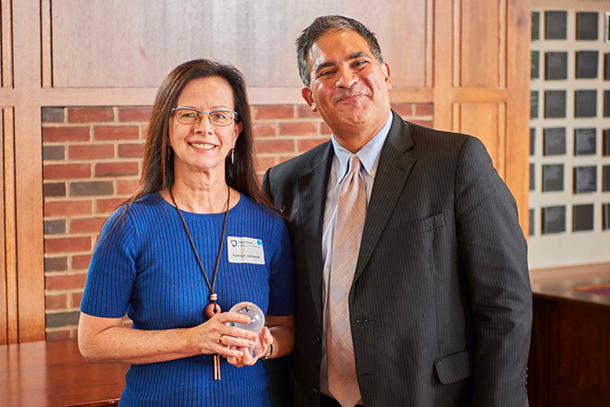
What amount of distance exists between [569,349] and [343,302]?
2175 mm

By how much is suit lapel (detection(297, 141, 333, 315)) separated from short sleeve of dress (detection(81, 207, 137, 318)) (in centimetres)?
53

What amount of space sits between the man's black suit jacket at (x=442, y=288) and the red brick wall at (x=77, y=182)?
1.61 m

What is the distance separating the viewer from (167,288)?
5.52ft

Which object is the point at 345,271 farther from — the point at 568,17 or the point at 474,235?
the point at 568,17

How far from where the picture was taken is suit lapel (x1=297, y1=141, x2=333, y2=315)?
72.0 inches

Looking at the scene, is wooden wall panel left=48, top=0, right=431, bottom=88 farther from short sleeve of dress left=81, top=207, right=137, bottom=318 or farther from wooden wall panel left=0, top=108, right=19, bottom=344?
short sleeve of dress left=81, top=207, right=137, bottom=318

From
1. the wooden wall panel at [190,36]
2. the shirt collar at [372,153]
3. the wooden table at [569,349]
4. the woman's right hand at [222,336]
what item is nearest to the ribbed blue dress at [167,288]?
the woman's right hand at [222,336]

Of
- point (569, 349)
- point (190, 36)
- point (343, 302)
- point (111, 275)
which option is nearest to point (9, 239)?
point (190, 36)

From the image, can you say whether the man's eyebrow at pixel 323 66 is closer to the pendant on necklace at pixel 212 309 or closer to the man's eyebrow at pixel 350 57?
the man's eyebrow at pixel 350 57

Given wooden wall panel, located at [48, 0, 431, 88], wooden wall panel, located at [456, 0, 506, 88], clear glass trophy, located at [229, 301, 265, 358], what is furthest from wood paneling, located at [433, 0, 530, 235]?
clear glass trophy, located at [229, 301, 265, 358]

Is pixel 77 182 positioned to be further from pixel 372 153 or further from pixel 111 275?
pixel 372 153

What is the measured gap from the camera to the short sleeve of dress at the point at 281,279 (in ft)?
6.27

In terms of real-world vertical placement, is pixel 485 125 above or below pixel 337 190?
above

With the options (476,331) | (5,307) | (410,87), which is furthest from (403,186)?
(5,307)
